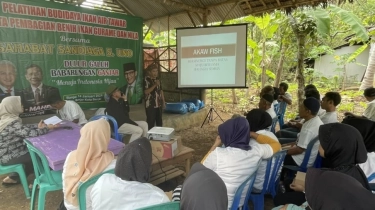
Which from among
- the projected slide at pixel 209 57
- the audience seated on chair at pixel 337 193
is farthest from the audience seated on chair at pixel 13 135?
the projected slide at pixel 209 57

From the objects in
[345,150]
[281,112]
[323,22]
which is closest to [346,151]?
[345,150]

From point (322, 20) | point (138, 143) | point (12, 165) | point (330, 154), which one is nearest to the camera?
point (138, 143)

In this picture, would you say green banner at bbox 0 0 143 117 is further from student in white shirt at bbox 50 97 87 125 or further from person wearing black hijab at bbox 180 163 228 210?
person wearing black hijab at bbox 180 163 228 210

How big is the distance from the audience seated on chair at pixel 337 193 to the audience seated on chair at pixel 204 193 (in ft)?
1.55

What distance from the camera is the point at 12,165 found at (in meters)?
2.44

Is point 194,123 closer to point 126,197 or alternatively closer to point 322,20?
point 322,20

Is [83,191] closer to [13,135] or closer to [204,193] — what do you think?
[204,193]

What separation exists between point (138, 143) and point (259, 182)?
112cm

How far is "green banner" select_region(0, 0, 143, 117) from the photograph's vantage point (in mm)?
3713

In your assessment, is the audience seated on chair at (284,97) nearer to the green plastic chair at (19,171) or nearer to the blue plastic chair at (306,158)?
the blue plastic chair at (306,158)

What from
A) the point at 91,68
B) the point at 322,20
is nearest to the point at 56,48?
the point at 91,68

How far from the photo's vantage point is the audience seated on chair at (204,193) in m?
1.03

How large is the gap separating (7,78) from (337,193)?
450 cm

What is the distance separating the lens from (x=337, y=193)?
42.8 inches
